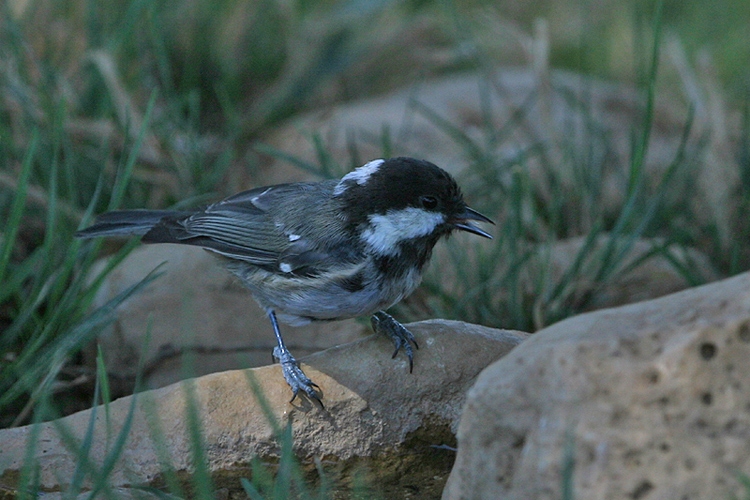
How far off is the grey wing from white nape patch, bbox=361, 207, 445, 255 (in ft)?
0.80

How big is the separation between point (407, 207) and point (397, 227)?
0.25 feet

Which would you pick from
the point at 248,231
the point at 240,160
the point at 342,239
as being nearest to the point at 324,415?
the point at 342,239

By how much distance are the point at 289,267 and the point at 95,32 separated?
2.59 meters

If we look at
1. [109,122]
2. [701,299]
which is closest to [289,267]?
[701,299]

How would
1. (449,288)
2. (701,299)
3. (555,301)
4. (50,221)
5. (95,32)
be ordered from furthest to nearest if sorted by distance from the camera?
(95,32) < (449,288) < (555,301) < (50,221) < (701,299)

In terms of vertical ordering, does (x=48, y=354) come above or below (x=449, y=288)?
above

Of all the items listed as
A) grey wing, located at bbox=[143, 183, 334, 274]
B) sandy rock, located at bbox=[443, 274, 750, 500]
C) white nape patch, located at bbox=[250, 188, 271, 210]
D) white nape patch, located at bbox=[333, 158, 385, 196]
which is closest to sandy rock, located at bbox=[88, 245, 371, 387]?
grey wing, located at bbox=[143, 183, 334, 274]

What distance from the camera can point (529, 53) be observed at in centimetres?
489

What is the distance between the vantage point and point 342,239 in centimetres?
327

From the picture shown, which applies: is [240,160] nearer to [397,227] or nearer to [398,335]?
[397,227]

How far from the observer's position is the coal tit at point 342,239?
315 centimetres

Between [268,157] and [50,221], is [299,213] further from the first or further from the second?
[268,157]

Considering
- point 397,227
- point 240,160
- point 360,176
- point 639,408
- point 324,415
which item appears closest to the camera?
point 639,408

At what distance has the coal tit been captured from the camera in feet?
10.3
